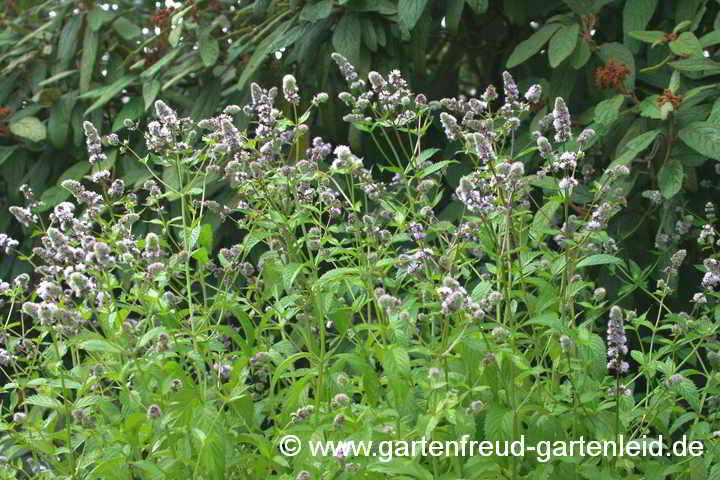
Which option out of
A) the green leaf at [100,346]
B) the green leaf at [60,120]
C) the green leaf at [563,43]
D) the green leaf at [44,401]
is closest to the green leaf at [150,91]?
the green leaf at [60,120]

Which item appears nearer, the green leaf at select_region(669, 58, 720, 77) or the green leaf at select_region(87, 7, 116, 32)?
the green leaf at select_region(669, 58, 720, 77)

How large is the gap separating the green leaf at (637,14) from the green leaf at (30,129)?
84.1 inches

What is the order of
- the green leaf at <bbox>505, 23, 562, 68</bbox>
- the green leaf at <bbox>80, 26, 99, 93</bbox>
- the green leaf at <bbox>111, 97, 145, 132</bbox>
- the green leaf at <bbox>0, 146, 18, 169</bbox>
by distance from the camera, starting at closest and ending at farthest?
the green leaf at <bbox>505, 23, 562, 68</bbox>
the green leaf at <bbox>111, 97, 145, 132</bbox>
the green leaf at <bbox>80, 26, 99, 93</bbox>
the green leaf at <bbox>0, 146, 18, 169</bbox>

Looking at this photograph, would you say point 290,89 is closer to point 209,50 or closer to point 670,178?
point 670,178

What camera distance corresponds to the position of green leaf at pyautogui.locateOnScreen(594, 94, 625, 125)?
2785 mm

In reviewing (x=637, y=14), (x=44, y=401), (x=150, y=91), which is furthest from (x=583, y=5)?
(x=44, y=401)

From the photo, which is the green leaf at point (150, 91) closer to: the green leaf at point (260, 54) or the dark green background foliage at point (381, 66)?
the dark green background foliage at point (381, 66)

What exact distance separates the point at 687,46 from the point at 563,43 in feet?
1.21

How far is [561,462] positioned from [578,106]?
5.13 feet

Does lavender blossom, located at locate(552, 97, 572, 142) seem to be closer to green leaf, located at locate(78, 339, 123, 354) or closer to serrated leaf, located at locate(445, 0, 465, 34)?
green leaf, located at locate(78, 339, 123, 354)

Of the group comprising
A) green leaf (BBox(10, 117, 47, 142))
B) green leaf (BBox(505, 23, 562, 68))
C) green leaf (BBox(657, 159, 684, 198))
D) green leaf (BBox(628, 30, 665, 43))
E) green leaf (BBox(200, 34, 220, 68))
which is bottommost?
green leaf (BBox(657, 159, 684, 198))

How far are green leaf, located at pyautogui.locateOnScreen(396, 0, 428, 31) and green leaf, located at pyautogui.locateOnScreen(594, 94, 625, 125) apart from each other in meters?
0.63

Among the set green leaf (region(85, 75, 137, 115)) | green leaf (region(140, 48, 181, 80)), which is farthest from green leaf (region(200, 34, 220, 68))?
green leaf (region(85, 75, 137, 115))

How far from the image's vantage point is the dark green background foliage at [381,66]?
9.33 feet
